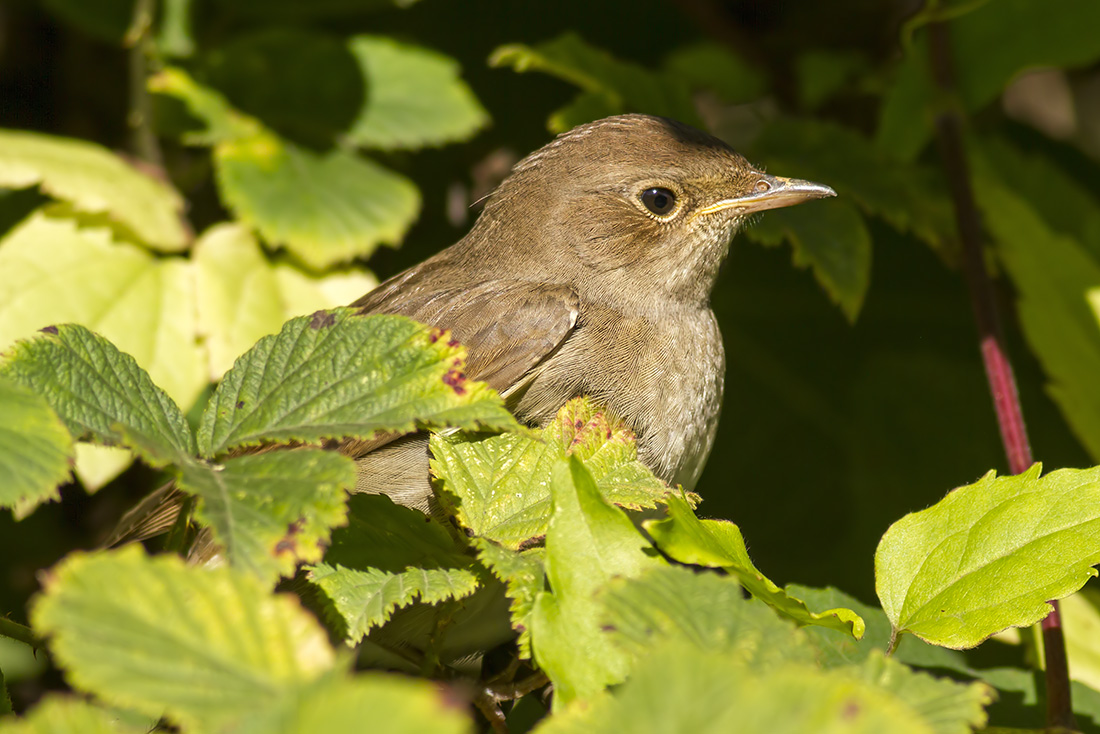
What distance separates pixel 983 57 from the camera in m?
3.58

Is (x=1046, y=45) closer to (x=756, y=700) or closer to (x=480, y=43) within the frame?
(x=480, y=43)

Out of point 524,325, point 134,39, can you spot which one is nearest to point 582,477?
point 524,325

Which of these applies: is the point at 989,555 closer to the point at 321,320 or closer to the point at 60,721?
the point at 321,320

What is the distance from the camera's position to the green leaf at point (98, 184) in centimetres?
312

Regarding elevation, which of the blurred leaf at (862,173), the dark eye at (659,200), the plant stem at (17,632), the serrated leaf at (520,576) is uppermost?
the blurred leaf at (862,173)

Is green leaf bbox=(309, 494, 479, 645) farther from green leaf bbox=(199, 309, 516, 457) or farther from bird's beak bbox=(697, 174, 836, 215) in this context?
bird's beak bbox=(697, 174, 836, 215)

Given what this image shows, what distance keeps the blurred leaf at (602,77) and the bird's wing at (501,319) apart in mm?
535

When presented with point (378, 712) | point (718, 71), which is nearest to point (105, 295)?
point (718, 71)

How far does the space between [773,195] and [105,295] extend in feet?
6.44

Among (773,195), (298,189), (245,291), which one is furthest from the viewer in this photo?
(298,189)

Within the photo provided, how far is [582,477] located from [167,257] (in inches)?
90.4

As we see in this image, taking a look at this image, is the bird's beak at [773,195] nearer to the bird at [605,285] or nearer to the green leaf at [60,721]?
the bird at [605,285]

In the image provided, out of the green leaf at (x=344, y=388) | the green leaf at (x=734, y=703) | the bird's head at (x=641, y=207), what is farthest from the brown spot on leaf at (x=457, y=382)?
the bird's head at (x=641, y=207)

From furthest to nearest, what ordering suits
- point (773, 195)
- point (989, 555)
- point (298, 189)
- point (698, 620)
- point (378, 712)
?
point (298, 189) < point (773, 195) < point (989, 555) < point (698, 620) < point (378, 712)
